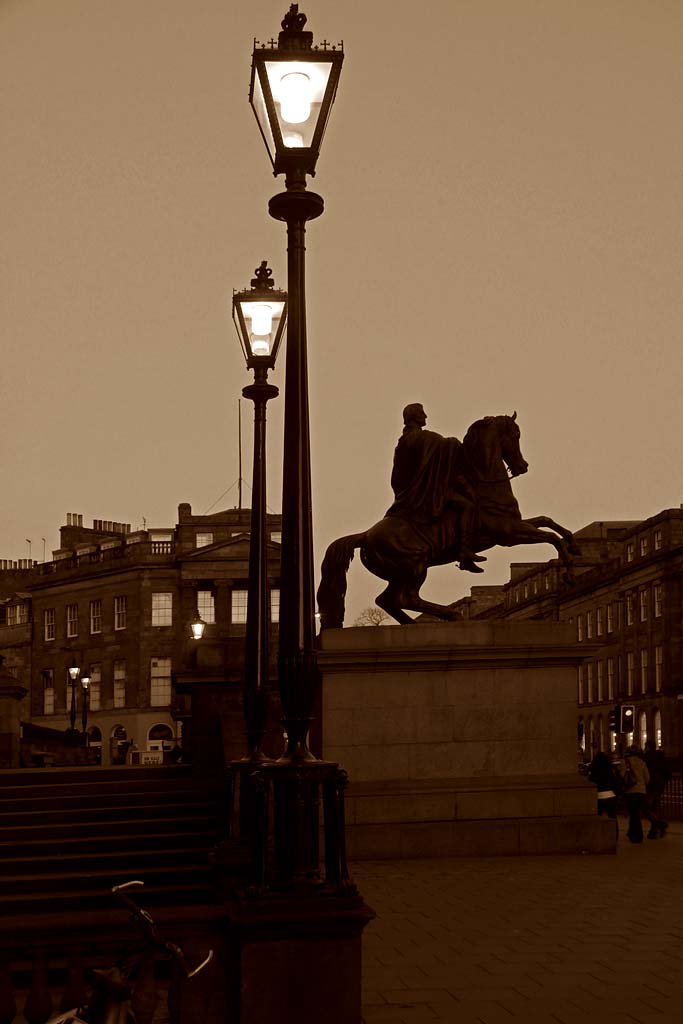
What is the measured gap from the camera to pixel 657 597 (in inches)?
3878

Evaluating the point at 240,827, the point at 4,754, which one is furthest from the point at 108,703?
the point at 240,827

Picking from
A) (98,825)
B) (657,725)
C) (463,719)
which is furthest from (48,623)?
(98,825)

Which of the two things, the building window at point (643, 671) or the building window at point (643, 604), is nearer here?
the building window at point (643, 671)

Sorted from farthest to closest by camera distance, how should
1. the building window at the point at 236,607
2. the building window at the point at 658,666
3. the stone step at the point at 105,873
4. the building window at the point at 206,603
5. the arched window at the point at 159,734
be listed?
the building window at the point at 658,666
the building window at the point at 206,603
the building window at the point at 236,607
the arched window at the point at 159,734
the stone step at the point at 105,873

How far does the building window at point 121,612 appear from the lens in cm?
9700

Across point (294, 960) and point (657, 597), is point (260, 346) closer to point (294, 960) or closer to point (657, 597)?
point (294, 960)

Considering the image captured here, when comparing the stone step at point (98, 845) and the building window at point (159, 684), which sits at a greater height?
the building window at point (159, 684)

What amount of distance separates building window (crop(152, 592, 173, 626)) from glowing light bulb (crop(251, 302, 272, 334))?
8487 cm

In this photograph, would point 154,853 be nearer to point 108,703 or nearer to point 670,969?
point 670,969

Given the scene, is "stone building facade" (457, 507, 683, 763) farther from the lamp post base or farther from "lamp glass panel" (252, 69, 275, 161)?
the lamp post base

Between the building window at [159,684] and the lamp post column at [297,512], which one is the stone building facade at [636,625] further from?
the lamp post column at [297,512]

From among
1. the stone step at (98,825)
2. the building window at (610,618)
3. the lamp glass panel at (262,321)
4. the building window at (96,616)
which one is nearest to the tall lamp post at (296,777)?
the lamp glass panel at (262,321)

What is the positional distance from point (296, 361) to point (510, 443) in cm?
1229

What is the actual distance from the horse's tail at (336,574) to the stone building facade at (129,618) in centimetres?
7003
